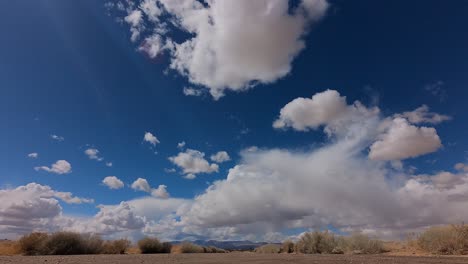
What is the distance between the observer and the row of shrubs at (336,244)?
3478cm

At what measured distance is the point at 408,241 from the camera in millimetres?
34875

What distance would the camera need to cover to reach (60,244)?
3294 cm

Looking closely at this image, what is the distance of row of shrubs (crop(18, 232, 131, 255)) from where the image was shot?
3241cm

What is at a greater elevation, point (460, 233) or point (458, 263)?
point (460, 233)

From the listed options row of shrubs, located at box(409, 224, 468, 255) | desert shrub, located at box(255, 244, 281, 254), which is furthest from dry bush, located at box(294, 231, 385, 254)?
desert shrub, located at box(255, 244, 281, 254)

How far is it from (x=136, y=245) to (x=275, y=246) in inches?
787

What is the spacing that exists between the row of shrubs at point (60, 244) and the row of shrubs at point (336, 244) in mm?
22756

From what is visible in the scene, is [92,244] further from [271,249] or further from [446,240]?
[446,240]

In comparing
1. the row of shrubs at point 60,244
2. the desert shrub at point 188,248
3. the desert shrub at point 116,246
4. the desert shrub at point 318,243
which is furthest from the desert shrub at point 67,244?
the desert shrub at point 318,243

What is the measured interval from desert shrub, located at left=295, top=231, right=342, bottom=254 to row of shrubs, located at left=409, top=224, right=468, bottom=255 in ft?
30.4

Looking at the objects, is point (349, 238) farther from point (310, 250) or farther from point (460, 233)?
point (460, 233)

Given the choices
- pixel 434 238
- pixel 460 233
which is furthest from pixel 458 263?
pixel 434 238

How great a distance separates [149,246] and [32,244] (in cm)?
1542

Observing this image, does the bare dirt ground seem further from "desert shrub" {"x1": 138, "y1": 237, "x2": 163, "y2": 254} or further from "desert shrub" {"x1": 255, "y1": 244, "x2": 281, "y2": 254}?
"desert shrub" {"x1": 255, "y1": 244, "x2": 281, "y2": 254}
